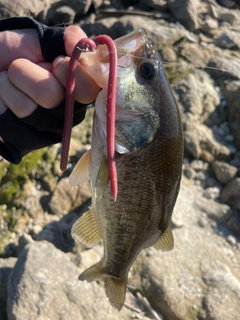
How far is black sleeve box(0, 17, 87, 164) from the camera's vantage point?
183 centimetres

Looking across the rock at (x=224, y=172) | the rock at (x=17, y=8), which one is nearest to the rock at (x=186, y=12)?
the rock at (x=17, y=8)

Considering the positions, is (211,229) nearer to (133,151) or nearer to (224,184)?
(224,184)

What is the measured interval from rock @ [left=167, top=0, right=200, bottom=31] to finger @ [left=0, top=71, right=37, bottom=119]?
510cm

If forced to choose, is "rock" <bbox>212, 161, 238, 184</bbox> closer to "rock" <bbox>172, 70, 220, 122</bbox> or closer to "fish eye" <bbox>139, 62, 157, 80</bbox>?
"rock" <bbox>172, 70, 220, 122</bbox>

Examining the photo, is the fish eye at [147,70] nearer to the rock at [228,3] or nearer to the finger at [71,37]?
the finger at [71,37]

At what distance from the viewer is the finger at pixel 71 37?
6.09 feet

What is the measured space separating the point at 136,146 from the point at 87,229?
614 mm

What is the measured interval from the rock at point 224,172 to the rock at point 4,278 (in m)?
2.25

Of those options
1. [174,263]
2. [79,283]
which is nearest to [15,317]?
[79,283]

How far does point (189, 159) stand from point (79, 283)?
1.96 meters

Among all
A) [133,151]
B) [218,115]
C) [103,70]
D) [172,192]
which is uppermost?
[103,70]

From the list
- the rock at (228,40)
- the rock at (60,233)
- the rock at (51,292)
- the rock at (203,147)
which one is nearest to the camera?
the rock at (51,292)

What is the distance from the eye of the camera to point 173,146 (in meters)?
1.93

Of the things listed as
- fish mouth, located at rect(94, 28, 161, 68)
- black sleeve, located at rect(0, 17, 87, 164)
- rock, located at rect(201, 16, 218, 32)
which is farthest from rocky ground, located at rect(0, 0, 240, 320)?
black sleeve, located at rect(0, 17, 87, 164)
